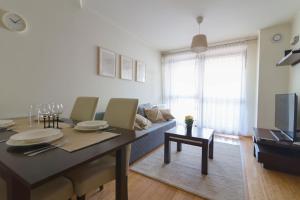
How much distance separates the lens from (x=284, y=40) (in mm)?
2975

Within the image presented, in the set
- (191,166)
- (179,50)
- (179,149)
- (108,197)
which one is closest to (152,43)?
(179,50)

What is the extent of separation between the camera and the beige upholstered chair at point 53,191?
0.88 m

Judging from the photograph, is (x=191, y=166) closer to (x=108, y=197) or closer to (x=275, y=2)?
(x=108, y=197)

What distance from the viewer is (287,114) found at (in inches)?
87.1

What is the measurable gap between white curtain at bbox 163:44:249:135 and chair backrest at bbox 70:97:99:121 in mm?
3292

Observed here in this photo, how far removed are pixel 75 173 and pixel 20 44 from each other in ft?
5.93

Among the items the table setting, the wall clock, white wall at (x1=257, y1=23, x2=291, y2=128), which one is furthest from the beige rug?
the wall clock

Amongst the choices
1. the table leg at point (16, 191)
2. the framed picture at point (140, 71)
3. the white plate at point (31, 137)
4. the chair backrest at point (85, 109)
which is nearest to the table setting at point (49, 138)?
the white plate at point (31, 137)

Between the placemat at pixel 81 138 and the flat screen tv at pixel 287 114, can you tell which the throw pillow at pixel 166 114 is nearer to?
the flat screen tv at pixel 287 114

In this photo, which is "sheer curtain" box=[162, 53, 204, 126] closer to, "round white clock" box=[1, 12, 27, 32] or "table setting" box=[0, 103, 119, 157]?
"table setting" box=[0, 103, 119, 157]

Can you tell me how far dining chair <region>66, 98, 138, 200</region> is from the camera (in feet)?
3.55

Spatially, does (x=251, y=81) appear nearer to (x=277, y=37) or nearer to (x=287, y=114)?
(x=277, y=37)

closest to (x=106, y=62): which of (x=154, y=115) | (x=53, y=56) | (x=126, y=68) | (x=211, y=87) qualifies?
(x=126, y=68)

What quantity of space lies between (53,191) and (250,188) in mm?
2057
